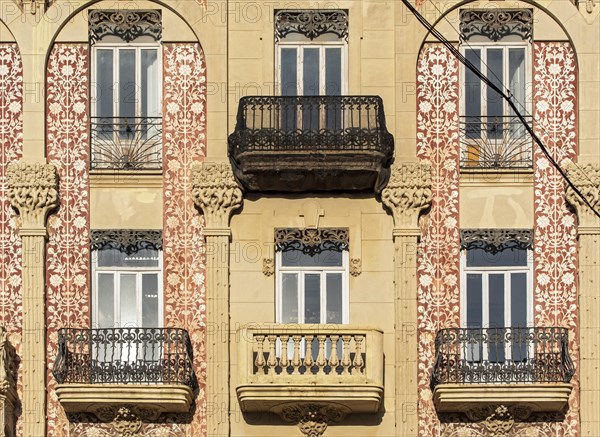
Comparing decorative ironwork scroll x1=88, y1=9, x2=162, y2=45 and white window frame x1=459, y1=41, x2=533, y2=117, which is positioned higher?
decorative ironwork scroll x1=88, y1=9, x2=162, y2=45

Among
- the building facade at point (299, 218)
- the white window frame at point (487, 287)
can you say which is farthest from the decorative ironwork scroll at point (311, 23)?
the white window frame at point (487, 287)

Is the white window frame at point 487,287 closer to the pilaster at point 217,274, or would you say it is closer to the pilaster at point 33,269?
the pilaster at point 217,274

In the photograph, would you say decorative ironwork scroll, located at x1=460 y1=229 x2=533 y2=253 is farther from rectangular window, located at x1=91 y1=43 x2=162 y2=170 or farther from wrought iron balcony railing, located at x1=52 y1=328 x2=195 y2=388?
rectangular window, located at x1=91 y1=43 x2=162 y2=170

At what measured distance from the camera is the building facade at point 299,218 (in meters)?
43.2

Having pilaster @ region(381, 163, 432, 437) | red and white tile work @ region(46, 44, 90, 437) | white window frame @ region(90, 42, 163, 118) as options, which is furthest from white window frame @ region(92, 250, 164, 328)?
pilaster @ region(381, 163, 432, 437)

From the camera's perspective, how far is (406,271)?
43969mm

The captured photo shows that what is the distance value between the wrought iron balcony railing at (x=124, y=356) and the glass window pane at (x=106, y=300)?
1.79 feet

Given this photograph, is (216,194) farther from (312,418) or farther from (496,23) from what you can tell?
(496,23)

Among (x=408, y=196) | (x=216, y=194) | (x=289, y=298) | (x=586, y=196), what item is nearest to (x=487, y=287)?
(x=408, y=196)

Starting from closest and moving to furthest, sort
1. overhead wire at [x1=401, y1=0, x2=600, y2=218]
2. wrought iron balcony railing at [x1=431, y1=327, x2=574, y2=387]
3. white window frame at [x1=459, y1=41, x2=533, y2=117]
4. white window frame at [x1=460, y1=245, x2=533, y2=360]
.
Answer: wrought iron balcony railing at [x1=431, y1=327, x2=574, y2=387], white window frame at [x1=460, y1=245, x2=533, y2=360], overhead wire at [x1=401, y1=0, x2=600, y2=218], white window frame at [x1=459, y1=41, x2=533, y2=117]

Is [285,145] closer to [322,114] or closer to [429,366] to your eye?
[322,114]

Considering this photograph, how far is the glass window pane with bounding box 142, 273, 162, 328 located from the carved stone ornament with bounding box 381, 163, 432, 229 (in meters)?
4.31

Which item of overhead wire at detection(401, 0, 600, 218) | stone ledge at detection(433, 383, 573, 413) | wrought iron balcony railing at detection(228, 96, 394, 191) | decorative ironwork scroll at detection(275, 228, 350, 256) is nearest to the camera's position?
stone ledge at detection(433, 383, 573, 413)

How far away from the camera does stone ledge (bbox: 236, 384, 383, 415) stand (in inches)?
1681
